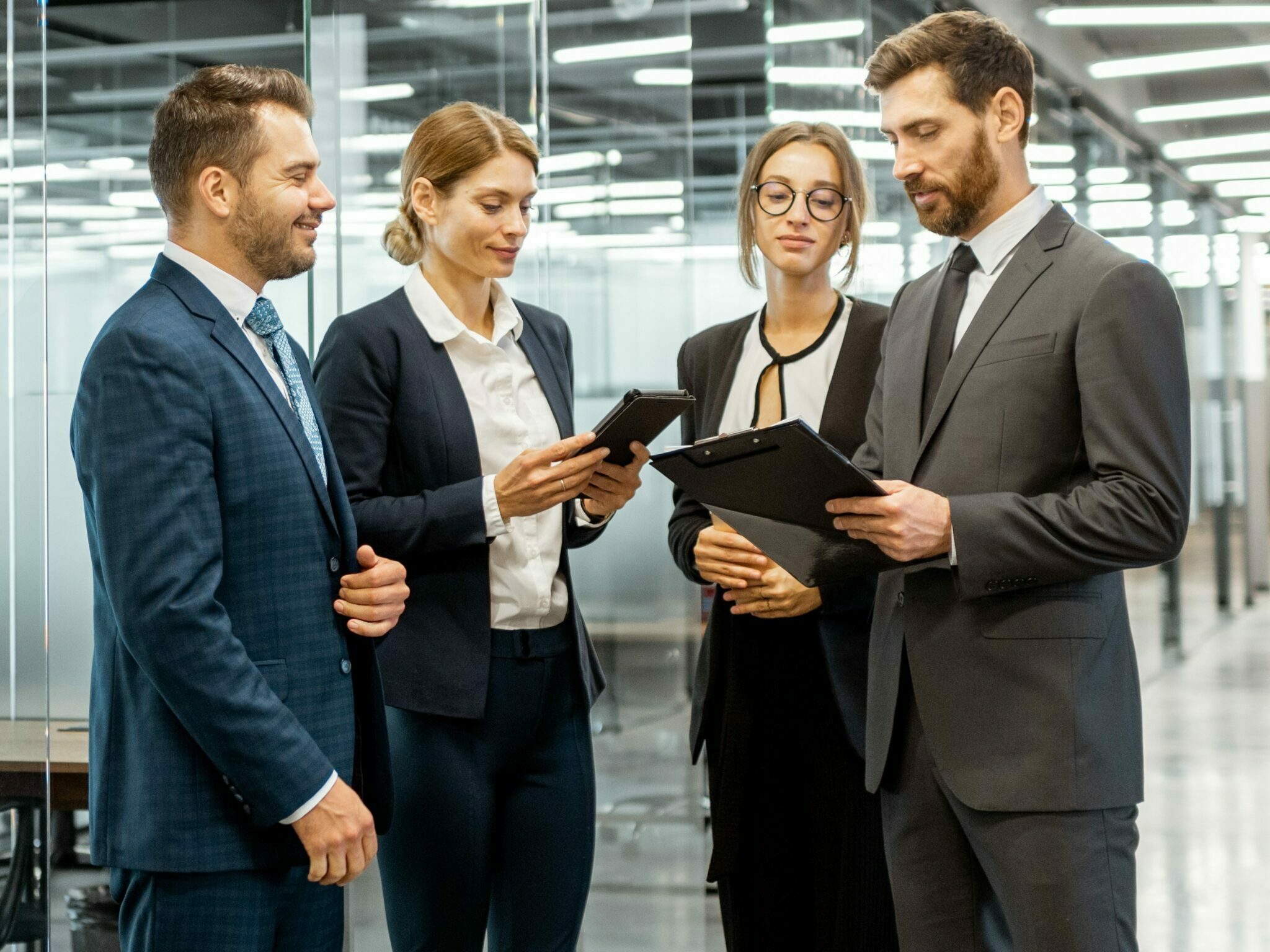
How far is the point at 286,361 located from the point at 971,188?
1.07 metres

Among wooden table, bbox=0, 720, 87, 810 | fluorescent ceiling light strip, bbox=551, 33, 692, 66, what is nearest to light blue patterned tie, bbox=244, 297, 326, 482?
wooden table, bbox=0, 720, 87, 810

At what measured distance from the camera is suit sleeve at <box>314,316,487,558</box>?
1988 mm

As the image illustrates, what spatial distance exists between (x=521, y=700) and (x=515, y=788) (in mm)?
166

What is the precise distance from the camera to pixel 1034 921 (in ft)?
5.62

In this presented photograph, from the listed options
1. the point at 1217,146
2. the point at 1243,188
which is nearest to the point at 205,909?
the point at 1243,188

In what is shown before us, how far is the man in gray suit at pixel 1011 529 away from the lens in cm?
169

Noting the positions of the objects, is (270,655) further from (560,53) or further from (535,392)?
(560,53)

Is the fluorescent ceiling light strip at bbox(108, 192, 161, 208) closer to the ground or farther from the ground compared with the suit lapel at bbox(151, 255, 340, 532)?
farther from the ground

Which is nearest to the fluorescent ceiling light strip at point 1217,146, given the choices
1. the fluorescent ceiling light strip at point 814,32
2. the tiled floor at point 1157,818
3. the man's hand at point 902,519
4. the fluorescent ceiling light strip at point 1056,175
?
Answer: the fluorescent ceiling light strip at point 1056,175

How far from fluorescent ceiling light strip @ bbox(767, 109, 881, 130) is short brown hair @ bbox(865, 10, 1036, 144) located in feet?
7.59

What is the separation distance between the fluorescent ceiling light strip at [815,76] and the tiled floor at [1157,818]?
9.09 ft

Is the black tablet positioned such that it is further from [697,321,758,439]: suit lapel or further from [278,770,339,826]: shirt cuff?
[278,770,339,826]: shirt cuff

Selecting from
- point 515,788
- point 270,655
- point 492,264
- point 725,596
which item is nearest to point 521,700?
point 515,788

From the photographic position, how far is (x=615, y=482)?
214cm
